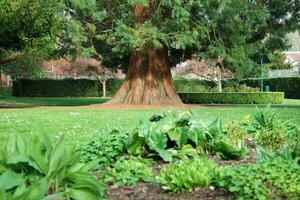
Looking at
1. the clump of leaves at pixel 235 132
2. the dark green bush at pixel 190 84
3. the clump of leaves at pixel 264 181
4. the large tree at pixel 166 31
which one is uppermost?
the large tree at pixel 166 31

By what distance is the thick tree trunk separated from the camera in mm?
23109

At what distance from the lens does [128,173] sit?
4727 mm

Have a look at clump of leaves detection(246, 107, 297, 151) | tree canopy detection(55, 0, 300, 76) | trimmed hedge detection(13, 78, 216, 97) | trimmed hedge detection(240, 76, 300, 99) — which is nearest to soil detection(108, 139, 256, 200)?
clump of leaves detection(246, 107, 297, 151)

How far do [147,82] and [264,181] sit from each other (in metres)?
19.3

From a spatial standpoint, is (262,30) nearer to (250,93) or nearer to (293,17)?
(293,17)

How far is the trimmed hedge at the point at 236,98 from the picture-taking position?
3055 cm

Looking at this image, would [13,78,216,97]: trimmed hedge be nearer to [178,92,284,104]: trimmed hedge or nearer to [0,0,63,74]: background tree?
[178,92,284,104]: trimmed hedge

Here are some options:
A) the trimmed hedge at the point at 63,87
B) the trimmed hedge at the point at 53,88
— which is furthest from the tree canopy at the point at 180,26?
the trimmed hedge at the point at 53,88

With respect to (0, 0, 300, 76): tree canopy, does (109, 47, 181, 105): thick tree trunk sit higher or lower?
lower

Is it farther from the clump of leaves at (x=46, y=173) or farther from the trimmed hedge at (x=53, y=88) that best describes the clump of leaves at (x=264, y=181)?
the trimmed hedge at (x=53, y=88)

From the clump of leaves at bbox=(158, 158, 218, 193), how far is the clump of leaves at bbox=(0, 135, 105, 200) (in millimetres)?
568

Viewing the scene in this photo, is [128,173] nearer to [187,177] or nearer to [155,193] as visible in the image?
[155,193]

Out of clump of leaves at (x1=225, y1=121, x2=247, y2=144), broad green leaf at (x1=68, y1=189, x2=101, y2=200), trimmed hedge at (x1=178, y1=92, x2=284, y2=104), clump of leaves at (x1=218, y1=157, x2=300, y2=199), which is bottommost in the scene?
trimmed hedge at (x1=178, y1=92, x2=284, y2=104)

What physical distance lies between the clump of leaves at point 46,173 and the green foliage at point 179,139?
1.26 metres
